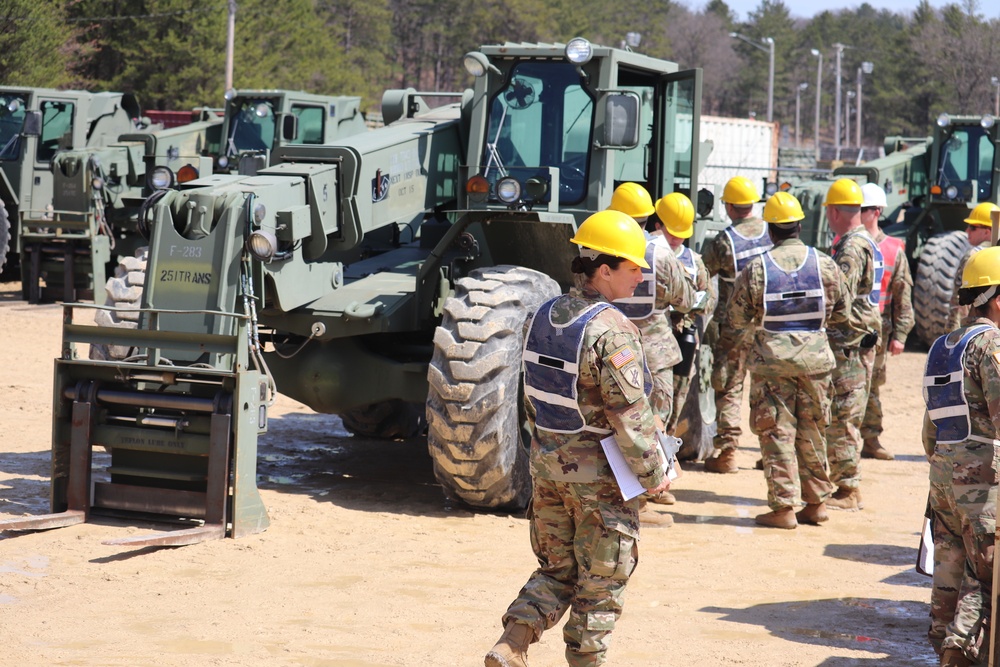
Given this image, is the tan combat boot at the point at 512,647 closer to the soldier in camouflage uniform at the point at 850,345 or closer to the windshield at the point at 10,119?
the soldier in camouflage uniform at the point at 850,345

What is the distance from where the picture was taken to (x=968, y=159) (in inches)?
639

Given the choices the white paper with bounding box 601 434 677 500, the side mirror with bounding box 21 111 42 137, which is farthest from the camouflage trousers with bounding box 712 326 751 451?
the side mirror with bounding box 21 111 42 137

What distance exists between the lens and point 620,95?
8.00m

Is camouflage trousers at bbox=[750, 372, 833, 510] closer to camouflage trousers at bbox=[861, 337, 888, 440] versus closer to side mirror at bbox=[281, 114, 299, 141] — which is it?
camouflage trousers at bbox=[861, 337, 888, 440]

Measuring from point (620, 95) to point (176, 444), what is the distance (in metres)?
3.43

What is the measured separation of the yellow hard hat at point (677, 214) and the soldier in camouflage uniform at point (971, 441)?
10.2 ft

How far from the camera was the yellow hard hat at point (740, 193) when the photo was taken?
8.90 meters

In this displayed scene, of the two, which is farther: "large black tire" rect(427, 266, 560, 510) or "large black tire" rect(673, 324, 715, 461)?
"large black tire" rect(673, 324, 715, 461)

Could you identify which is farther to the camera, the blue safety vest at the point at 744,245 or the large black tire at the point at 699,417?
the large black tire at the point at 699,417

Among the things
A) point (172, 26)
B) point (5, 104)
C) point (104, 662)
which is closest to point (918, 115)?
point (172, 26)

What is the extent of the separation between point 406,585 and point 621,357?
223cm

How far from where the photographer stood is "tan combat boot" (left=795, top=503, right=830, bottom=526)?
782 cm

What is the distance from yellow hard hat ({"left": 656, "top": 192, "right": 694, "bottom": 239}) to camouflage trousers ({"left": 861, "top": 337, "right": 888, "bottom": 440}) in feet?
7.72

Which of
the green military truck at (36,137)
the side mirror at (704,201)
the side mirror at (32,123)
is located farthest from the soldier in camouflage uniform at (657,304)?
the side mirror at (32,123)
